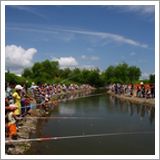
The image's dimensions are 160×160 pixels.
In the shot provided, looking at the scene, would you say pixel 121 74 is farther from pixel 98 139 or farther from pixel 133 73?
pixel 98 139

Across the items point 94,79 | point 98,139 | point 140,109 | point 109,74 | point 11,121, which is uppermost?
point 109,74

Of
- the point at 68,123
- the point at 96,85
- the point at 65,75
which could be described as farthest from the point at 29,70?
the point at 68,123

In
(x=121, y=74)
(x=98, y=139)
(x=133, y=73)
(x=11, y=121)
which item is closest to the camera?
(x=11, y=121)

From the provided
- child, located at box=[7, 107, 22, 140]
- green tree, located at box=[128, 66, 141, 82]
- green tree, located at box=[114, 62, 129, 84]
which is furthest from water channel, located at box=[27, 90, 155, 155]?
green tree, located at box=[128, 66, 141, 82]

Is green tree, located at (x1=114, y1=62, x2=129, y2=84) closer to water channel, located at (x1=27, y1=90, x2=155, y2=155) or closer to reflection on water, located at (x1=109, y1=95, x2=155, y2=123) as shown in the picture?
reflection on water, located at (x1=109, y1=95, x2=155, y2=123)

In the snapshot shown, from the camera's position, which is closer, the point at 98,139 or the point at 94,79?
the point at 98,139

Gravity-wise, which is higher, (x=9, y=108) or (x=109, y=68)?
(x=109, y=68)

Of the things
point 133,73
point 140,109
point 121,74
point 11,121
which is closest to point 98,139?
point 11,121

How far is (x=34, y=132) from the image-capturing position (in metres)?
7.82

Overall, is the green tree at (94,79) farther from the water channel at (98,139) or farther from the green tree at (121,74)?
the water channel at (98,139)

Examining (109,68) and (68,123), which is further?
(109,68)

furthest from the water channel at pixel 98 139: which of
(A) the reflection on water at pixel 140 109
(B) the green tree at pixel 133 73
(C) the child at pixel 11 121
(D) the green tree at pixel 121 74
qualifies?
(B) the green tree at pixel 133 73

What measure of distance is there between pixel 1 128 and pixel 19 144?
1.18 meters

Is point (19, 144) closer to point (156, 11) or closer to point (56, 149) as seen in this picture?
point (56, 149)
